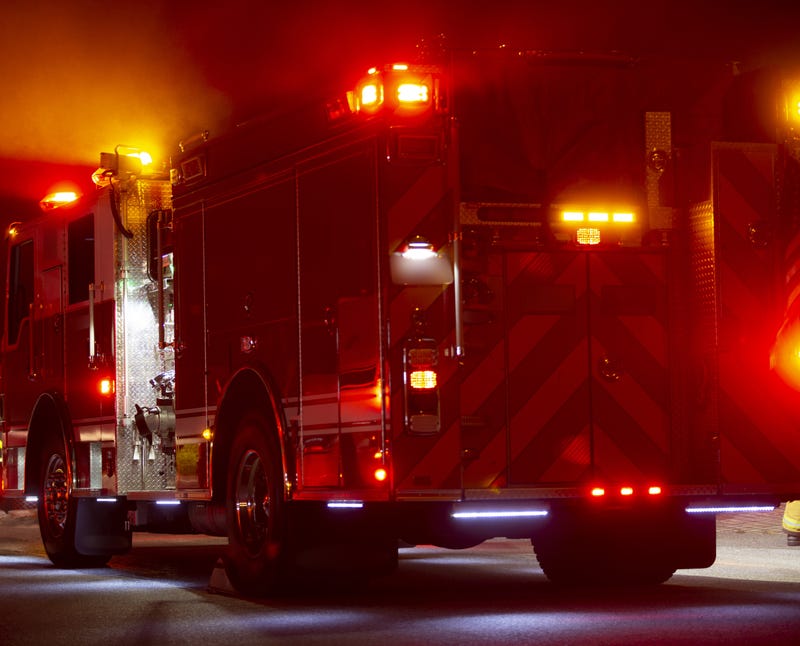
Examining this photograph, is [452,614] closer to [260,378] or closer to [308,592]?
[308,592]

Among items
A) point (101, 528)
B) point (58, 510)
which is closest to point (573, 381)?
point (101, 528)

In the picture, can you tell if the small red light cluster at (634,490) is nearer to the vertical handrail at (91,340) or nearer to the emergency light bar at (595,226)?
the emergency light bar at (595,226)

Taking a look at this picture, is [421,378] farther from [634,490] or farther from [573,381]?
[634,490]

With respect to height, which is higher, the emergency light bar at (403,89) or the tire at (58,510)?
the emergency light bar at (403,89)

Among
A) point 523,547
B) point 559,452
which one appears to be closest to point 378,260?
point 559,452

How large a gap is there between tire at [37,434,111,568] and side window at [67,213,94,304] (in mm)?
1169

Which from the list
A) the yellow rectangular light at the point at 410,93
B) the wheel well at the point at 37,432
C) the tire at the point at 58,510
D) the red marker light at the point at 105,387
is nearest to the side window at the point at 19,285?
the wheel well at the point at 37,432

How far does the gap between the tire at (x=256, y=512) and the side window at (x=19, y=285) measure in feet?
14.7

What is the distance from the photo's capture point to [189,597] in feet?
31.6

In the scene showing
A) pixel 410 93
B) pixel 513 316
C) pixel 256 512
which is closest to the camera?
pixel 410 93

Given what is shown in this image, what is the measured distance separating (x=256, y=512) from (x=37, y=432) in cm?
410

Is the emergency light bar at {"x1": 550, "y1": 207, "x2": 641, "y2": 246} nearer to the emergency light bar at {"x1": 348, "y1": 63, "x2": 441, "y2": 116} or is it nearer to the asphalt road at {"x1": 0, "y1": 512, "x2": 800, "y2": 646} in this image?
the emergency light bar at {"x1": 348, "y1": 63, "x2": 441, "y2": 116}

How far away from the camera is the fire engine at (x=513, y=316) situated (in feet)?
27.6

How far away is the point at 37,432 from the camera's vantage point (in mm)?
13008
